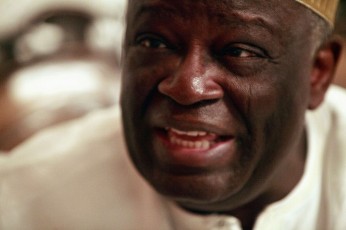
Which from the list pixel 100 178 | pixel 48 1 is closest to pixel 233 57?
pixel 100 178

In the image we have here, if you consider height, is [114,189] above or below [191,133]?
below

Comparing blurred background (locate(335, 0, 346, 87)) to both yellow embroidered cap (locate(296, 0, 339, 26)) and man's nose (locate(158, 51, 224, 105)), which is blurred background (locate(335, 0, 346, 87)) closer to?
yellow embroidered cap (locate(296, 0, 339, 26))

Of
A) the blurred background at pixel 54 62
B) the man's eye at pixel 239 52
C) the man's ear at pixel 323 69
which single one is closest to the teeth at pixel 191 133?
the man's eye at pixel 239 52

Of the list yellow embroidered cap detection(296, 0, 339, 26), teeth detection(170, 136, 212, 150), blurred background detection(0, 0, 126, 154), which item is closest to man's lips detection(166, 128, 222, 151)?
teeth detection(170, 136, 212, 150)

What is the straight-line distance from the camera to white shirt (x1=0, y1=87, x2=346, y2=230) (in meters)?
0.90

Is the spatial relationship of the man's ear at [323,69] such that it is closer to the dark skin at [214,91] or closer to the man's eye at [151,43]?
the dark skin at [214,91]

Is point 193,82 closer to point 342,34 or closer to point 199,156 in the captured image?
point 199,156

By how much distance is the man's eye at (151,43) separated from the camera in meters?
0.75

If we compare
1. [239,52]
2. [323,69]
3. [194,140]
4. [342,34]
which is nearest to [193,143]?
[194,140]

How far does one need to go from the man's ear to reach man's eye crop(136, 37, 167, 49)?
24 cm

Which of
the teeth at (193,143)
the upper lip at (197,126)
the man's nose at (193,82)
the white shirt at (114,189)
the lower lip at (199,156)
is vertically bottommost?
the white shirt at (114,189)

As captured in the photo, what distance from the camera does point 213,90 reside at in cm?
70

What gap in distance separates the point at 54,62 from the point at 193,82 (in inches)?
37.3

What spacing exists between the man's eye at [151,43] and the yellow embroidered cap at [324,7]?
19cm
